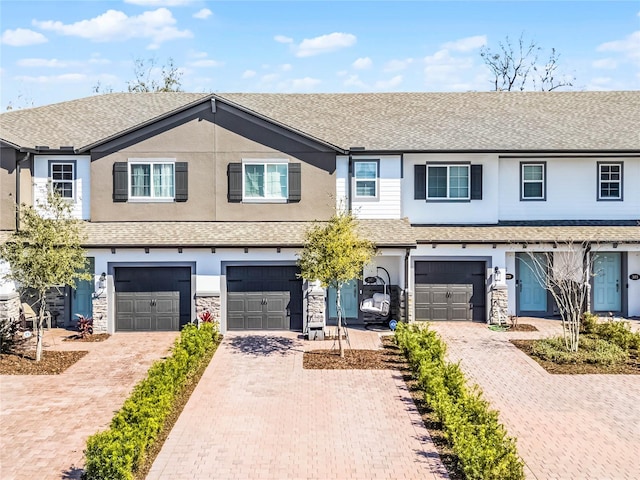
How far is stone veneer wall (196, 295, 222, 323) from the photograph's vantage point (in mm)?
18984

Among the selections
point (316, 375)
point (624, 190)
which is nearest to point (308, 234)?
point (316, 375)

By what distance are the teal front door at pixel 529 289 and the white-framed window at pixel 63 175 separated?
52.6 ft

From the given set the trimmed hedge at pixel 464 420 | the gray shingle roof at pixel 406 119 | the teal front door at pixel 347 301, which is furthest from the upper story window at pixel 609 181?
the trimmed hedge at pixel 464 420

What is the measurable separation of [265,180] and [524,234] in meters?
9.11

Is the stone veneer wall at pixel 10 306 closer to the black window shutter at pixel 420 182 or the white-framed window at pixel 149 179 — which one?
the white-framed window at pixel 149 179

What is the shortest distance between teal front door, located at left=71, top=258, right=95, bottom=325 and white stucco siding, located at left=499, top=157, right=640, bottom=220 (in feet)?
48.7

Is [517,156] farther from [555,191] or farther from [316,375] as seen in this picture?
[316,375]

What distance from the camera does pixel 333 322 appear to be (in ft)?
67.4

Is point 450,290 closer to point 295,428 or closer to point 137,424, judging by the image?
point 295,428

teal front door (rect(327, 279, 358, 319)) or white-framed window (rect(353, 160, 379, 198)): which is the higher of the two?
white-framed window (rect(353, 160, 379, 198))

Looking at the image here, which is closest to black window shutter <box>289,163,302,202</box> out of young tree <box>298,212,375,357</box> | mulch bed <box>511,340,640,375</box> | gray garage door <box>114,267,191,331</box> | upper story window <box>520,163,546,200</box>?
young tree <box>298,212,375,357</box>

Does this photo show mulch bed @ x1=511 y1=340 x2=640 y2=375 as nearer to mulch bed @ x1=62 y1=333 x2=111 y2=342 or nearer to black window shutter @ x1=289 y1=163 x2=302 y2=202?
black window shutter @ x1=289 y1=163 x2=302 y2=202

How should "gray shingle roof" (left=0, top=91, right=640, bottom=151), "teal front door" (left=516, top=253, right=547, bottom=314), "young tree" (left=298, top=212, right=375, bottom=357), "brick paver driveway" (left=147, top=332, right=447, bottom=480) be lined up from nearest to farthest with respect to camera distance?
"brick paver driveway" (left=147, top=332, right=447, bottom=480) → "young tree" (left=298, top=212, right=375, bottom=357) → "gray shingle roof" (left=0, top=91, right=640, bottom=151) → "teal front door" (left=516, top=253, right=547, bottom=314)

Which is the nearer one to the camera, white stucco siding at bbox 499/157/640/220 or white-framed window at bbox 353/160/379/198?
white-framed window at bbox 353/160/379/198
